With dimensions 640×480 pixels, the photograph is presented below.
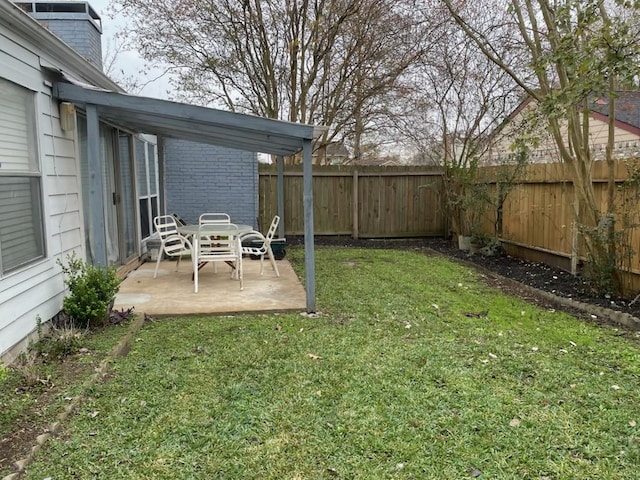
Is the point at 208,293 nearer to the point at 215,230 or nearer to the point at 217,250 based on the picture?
the point at 217,250

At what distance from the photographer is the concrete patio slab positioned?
480 centimetres

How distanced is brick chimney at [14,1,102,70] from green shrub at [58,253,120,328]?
382 centimetres

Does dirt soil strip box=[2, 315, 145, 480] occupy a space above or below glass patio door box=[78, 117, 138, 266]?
below

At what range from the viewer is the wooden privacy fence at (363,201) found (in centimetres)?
1024

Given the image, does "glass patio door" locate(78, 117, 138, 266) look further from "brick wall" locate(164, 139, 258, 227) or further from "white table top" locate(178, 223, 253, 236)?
"brick wall" locate(164, 139, 258, 227)

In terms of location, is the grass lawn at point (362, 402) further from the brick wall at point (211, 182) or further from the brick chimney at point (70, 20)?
the brick wall at point (211, 182)

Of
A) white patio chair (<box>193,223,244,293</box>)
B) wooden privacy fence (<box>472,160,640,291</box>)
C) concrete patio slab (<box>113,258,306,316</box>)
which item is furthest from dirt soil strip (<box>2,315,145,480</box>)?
wooden privacy fence (<box>472,160,640,291</box>)

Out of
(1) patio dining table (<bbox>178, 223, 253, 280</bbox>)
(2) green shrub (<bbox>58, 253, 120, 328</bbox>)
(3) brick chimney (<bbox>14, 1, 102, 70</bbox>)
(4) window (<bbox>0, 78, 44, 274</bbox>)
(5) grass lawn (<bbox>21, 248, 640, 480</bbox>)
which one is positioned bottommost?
(5) grass lawn (<bbox>21, 248, 640, 480</bbox>)

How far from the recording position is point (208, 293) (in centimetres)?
545

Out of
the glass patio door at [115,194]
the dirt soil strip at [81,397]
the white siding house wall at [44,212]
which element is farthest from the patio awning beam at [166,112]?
the dirt soil strip at [81,397]

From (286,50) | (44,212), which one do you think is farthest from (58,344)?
(286,50)

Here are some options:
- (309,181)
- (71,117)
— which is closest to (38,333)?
(71,117)

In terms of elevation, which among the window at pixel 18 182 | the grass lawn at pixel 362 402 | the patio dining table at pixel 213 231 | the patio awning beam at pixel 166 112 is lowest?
the grass lawn at pixel 362 402

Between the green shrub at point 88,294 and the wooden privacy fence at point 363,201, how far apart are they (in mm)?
6236
